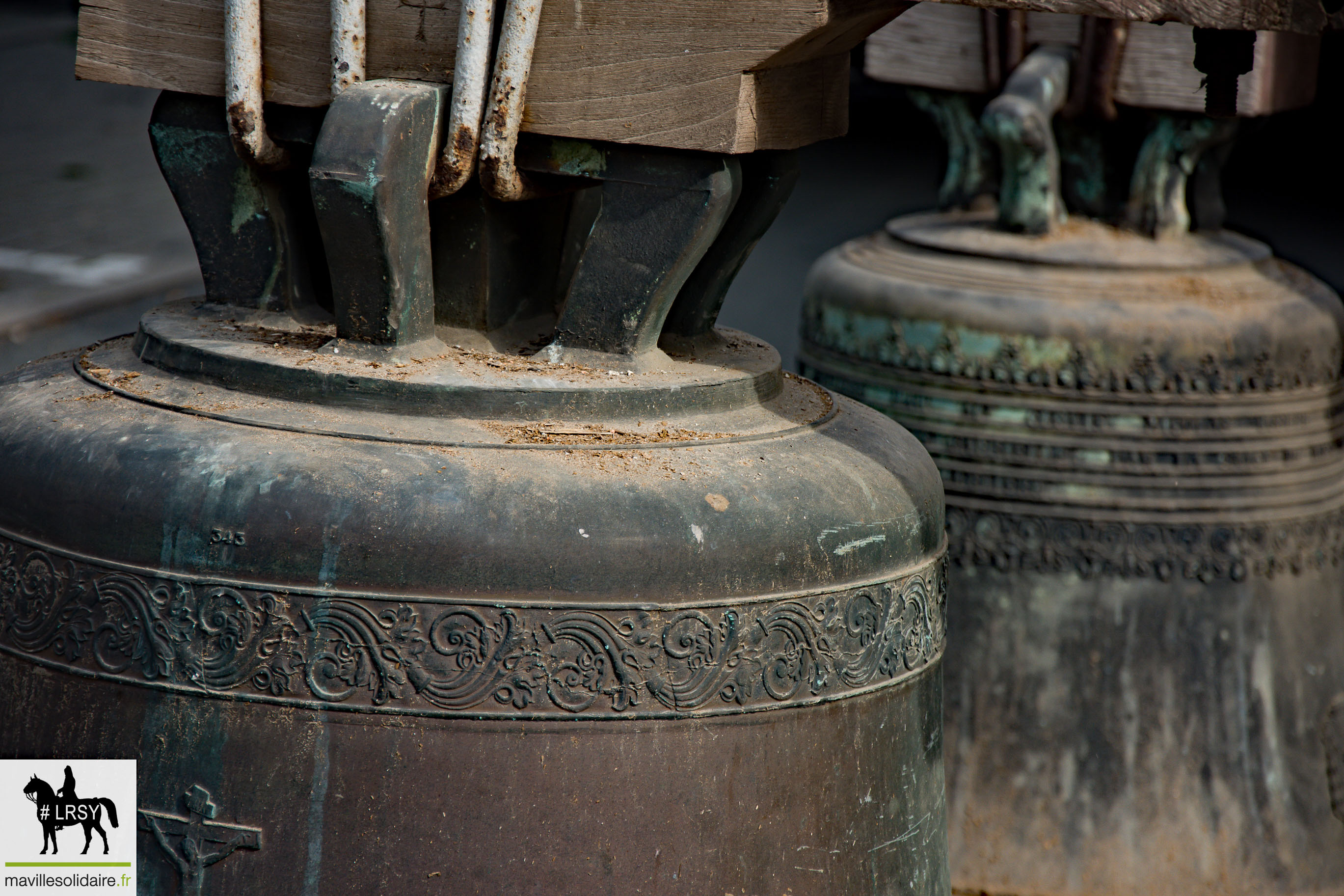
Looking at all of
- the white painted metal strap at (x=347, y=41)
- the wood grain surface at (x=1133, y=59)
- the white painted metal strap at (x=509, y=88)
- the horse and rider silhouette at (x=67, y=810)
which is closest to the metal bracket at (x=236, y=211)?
the white painted metal strap at (x=347, y=41)

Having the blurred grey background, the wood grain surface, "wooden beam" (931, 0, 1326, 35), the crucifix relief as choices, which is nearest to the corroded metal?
the wood grain surface

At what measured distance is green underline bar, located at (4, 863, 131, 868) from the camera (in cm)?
140

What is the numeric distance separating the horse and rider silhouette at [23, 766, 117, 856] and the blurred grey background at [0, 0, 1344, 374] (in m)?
3.09

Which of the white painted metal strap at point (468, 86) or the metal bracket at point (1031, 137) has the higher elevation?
the white painted metal strap at point (468, 86)

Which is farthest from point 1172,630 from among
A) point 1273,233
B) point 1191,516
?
point 1273,233

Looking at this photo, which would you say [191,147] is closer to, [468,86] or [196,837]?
[468,86]

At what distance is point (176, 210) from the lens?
263 inches

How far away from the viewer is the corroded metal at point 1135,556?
256cm

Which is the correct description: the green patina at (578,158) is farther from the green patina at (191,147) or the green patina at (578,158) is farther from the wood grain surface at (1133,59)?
the wood grain surface at (1133,59)

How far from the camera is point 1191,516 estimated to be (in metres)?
2.57

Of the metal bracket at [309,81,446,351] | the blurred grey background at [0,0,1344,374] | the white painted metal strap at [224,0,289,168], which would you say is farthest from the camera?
the blurred grey background at [0,0,1344,374]

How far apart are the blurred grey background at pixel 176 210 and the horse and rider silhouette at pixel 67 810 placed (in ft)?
10.1

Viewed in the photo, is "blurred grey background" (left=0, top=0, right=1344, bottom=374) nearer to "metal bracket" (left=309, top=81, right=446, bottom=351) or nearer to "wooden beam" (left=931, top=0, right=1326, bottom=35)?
"wooden beam" (left=931, top=0, right=1326, bottom=35)

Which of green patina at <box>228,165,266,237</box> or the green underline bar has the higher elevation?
green patina at <box>228,165,266,237</box>
